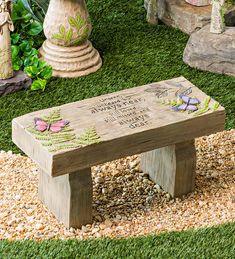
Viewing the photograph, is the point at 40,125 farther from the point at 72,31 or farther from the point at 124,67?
the point at 124,67

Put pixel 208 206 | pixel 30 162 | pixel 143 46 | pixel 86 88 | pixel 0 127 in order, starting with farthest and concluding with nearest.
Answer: pixel 143 46, pixel 86 88, pixel 0 127, pixel 30 162, pixel 208 206

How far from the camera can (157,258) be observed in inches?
187

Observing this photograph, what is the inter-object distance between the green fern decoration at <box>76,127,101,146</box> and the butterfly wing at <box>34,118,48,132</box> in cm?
A: 22

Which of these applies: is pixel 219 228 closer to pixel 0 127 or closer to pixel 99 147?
pixel 99 147

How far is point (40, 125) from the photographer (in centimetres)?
489

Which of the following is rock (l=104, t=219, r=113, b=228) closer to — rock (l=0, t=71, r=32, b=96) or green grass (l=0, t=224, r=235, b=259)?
green grass (l=0, t=224, r=235, b=259)

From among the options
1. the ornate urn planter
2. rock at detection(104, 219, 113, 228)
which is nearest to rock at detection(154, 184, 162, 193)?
rock at detection(104, 219, 113, 228)

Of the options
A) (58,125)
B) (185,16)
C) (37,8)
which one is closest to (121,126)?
(58,125)

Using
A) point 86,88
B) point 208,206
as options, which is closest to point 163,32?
point 86,88

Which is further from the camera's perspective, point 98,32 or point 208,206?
point 98,32

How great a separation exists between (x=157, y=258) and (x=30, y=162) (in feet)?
4.38

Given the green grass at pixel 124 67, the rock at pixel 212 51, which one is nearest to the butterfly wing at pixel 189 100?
the green grass at pixel 124 67

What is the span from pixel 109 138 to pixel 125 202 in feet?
2.13

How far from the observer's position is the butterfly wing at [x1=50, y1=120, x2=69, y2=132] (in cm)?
488
